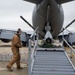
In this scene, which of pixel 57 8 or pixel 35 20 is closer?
pixel 57 8

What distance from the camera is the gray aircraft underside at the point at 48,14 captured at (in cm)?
1305

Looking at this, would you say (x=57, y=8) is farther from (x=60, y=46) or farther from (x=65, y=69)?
(x=65, y=69)

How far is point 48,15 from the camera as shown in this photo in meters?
13.7

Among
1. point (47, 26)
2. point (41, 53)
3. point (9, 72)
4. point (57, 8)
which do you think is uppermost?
Result: point (57, 8)

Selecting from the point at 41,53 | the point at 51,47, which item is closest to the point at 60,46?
the point at 51,47

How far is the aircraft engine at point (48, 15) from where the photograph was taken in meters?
13.0

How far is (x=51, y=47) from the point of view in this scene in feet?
40.4

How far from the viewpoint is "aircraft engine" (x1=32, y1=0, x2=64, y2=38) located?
13039 mm

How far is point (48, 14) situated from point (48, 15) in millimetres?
73

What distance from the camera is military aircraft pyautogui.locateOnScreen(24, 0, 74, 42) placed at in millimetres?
12992

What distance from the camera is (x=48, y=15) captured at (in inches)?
541

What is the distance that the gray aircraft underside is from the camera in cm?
1305

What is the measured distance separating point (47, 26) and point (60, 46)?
1.66 metres

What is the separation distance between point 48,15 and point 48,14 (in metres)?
0.07
